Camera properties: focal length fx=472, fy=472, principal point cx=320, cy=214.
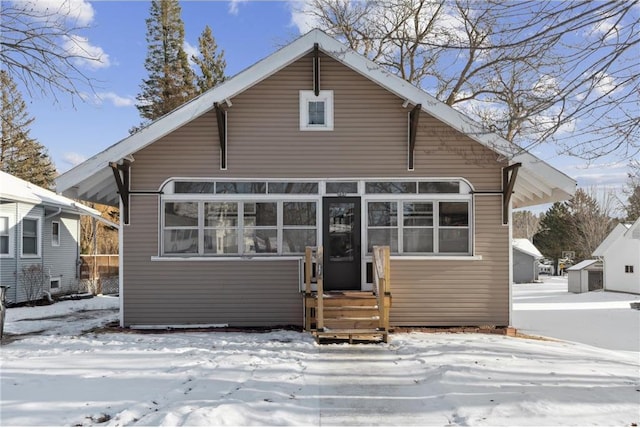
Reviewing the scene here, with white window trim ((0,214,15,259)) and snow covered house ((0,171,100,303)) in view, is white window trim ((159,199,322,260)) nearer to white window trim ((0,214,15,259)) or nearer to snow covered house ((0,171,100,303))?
snow covered house ((0,171,100,303))

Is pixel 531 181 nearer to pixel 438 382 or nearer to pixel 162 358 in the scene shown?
pixel 438 382

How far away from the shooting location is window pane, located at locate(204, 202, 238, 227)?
8.93 metres

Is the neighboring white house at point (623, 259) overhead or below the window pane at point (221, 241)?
below

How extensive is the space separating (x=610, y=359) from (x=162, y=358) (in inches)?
256

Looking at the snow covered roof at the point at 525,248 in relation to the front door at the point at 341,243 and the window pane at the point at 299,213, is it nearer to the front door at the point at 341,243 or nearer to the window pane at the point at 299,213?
the front door at the point at 341,243

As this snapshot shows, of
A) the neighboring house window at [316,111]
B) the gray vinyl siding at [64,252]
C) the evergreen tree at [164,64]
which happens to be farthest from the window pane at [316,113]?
the evergreen tree at [164,64]

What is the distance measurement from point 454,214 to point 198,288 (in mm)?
5020

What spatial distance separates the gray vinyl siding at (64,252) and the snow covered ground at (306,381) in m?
8.10

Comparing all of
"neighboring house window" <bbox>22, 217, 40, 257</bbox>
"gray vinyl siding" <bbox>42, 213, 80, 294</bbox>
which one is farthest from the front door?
"gray vinyl siding" <bbox>42, 213, 80, 294</bbox>

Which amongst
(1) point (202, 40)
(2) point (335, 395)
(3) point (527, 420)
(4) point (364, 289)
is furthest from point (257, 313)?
(1) point (202, 40)

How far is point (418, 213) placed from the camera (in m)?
9.02

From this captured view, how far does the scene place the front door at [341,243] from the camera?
8945 mm

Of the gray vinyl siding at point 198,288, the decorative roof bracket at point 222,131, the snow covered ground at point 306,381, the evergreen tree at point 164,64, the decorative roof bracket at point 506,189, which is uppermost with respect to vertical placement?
the evergreen tree at point 164,64

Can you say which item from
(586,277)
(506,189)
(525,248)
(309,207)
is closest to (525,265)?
(525,248)
